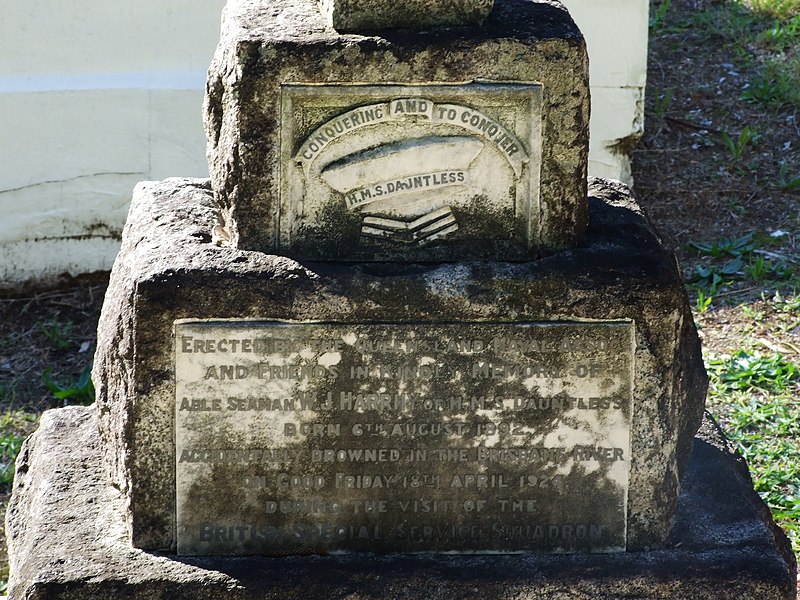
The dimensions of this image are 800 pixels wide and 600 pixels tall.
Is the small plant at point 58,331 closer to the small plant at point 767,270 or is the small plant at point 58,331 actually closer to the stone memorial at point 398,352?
the stone memorial at point 398,352

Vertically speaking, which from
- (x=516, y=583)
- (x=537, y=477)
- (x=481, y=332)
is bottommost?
(x=516, y=583)

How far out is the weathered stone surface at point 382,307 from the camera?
285 cm

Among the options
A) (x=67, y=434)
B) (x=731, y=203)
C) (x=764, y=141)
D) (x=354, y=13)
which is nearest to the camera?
(x=354, y=13)

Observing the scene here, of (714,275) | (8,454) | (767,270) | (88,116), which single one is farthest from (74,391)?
(767,270)

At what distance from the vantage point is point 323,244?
116 inches

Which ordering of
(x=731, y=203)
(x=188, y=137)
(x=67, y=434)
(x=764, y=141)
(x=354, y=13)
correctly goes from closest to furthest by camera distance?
(x=354, y=13)
(x=67, y=434)
(x=188, y=137)
(x=731, y=203)
(x=764, y=141)

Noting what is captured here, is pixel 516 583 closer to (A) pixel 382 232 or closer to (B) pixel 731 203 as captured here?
(A) pixel 382 232

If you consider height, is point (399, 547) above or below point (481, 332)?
below

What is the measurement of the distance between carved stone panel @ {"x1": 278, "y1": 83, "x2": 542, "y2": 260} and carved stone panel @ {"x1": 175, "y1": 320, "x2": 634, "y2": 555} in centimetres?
20

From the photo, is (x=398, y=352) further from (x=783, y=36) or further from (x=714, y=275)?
(x=783, y=36)

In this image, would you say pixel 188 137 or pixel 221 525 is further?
pixel 188 137

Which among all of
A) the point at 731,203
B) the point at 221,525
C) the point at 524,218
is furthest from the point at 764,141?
the point at 221,525

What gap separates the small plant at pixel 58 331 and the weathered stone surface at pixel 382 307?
2.22 metres

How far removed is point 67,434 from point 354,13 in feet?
4.40
